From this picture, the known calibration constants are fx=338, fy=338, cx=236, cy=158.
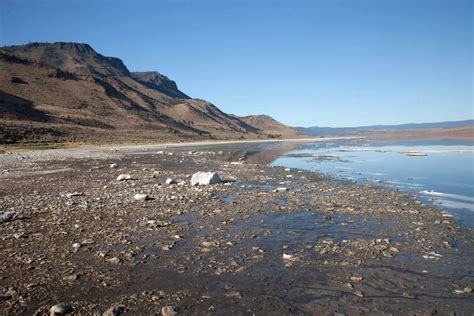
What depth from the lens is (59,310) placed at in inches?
189

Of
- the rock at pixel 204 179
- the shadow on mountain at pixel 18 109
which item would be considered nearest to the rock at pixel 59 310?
the rock at pixel 204 179

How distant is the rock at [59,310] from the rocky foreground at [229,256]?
0.11ft

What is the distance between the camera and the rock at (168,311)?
190 inches

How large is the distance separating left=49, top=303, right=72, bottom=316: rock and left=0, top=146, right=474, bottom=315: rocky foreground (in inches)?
1.4

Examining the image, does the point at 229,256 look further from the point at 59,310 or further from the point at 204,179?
the point at 204,179

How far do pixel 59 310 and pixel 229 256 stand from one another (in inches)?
129

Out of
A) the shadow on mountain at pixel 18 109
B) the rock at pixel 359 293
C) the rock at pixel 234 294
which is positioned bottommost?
the rock at pixel 359 293

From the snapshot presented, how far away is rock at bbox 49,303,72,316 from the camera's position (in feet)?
15.7

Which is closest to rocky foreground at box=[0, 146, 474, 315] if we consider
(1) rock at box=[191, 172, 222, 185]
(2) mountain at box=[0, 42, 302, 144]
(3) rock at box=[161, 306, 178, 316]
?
(3) rock at box=[161, 306, 178, 316]

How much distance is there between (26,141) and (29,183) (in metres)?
42.5

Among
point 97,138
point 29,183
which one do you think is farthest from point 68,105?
point 29,183

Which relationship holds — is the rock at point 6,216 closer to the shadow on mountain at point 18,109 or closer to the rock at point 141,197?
the rock at point 141,197

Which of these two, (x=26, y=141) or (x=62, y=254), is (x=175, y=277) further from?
(x=26, y=141)

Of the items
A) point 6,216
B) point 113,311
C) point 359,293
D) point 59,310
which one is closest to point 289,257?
point 359,293
